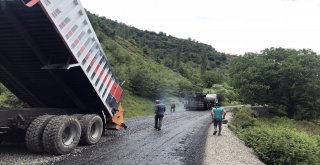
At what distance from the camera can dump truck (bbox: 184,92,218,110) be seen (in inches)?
1797

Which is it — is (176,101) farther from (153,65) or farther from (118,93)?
(118,93)

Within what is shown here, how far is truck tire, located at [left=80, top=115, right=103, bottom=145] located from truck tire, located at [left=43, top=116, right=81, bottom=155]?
86 cm

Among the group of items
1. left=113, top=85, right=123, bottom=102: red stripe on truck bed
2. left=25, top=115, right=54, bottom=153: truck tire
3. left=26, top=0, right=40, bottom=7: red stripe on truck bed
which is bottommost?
left=25, top=115, right=54, bottom=153: truck tire

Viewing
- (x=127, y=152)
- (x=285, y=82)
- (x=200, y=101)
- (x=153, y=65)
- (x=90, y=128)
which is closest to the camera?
(x=127, y=152)

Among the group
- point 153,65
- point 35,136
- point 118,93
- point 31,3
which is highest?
point 153,65

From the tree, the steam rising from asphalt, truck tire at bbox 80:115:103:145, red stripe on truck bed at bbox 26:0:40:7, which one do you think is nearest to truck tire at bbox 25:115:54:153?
truck tire at bbox 80:115:103:145

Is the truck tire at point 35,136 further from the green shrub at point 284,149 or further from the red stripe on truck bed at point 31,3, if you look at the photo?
the green shrub at point 284,149

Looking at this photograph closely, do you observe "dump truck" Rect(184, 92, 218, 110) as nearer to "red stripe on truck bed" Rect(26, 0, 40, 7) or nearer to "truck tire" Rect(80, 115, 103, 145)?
"truck tire" Rect(80, 115, 103, 145)

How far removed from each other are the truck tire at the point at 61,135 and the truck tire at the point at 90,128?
86 cm

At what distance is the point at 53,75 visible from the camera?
12.2m

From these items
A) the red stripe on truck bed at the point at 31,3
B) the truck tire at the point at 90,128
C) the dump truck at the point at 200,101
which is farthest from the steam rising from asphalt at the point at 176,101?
the red stripe on truck bed at the point at 31,3

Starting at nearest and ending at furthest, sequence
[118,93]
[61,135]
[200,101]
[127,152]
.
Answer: [61,135] < [127,152] < [118,93] < [200,101]

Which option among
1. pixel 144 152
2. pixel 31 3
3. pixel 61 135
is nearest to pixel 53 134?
pixel 61 135

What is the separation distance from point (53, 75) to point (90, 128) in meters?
2.18
